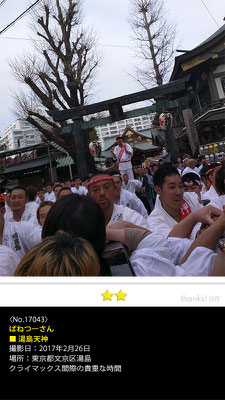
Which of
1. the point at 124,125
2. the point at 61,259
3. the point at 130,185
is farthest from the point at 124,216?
the point at 124,125

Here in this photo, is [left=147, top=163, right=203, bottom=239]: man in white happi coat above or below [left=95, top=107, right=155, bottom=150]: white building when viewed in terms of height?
below

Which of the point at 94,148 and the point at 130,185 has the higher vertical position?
the point at 94,148

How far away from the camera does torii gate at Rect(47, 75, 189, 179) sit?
6.76m

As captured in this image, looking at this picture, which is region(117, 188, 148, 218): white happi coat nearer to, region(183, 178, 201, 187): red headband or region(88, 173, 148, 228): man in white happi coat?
region(183, 178, 201, 187): red headband

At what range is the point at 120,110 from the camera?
22.9 ft

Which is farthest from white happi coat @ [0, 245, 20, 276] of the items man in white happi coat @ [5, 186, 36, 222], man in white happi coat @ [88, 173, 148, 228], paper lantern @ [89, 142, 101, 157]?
paper lantern @ [89, 142, 101, 157]

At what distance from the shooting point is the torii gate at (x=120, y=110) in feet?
22.2

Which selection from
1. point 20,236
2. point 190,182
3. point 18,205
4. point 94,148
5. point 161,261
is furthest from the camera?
point 94,148

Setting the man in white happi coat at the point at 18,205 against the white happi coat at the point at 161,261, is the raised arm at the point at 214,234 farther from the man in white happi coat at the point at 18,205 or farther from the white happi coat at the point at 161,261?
the man in white happi coat at the point at 18,205

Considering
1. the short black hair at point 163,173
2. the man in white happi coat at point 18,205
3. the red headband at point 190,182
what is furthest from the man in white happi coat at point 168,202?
the man in white happi coat at point 18,205

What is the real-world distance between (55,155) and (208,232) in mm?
10648

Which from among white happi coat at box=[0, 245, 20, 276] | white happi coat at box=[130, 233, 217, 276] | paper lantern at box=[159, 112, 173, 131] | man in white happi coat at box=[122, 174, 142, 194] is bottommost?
white happi coat at box=[130, 233, 217, 276]

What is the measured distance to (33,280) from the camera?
2.22 feet

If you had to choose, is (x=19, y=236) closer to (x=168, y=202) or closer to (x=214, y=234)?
(x=168, y=202)
